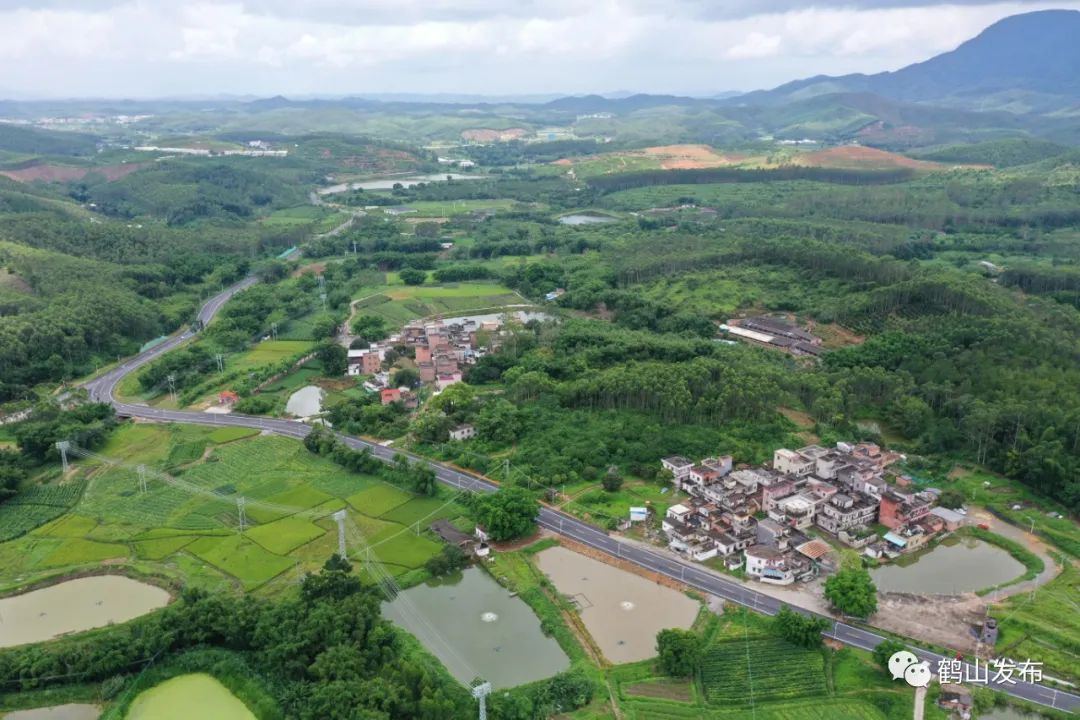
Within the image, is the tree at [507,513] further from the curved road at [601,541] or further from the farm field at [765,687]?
the farm field at [765,687]

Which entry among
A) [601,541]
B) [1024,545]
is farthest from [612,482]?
[1024,545]

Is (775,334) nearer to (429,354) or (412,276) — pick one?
(429,354)

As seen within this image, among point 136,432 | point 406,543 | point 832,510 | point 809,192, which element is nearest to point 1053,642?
point 832,510

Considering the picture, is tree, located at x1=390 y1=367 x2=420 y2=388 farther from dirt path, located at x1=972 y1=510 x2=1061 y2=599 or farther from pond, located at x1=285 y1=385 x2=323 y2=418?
dirt path, located at x1=972 y1=510 x2=1061 y2=599

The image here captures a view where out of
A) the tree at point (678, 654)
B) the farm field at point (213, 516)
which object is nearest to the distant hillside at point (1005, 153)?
the farm field at point (213, 516)

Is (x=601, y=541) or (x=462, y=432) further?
(x=462, y=432)

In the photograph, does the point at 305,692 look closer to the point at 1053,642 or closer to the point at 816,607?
the point at 816,607
